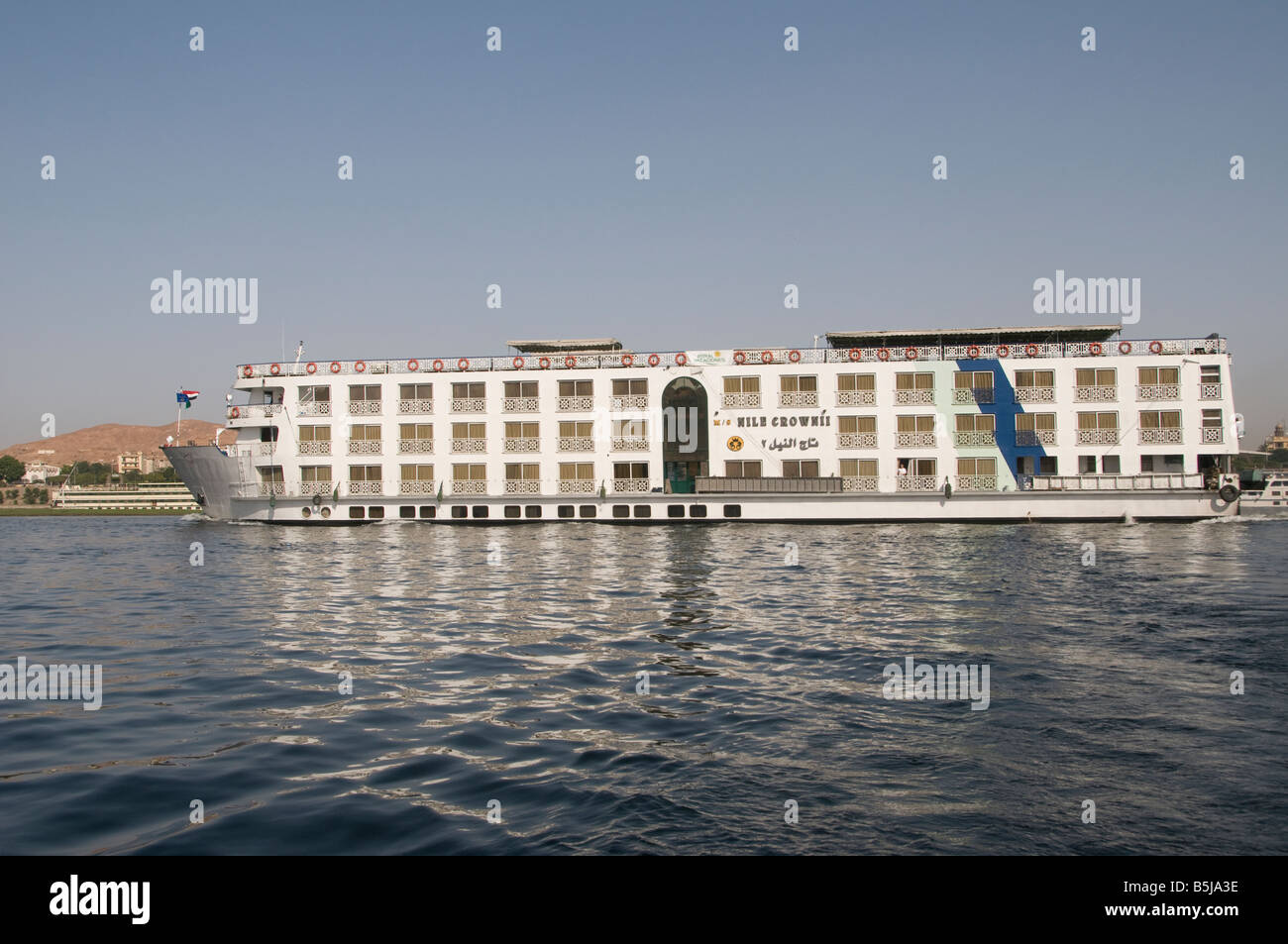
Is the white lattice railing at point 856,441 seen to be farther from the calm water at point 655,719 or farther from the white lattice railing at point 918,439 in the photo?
the calm water at point 655,719

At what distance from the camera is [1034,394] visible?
53000 mm

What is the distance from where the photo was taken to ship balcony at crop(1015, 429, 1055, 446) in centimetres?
5260

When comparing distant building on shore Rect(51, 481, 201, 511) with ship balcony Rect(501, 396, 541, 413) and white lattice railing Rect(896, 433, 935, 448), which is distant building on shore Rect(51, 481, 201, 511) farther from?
white lattice railing Rect(896, 433, 935, 448)

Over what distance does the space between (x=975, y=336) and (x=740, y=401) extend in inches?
669

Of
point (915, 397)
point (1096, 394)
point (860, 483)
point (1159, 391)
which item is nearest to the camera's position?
point (1159, 391)

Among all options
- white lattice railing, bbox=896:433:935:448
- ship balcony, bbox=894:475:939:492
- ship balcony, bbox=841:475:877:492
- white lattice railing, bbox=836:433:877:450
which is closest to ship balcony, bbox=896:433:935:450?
white lattice railing, bbox=896:433:935:448

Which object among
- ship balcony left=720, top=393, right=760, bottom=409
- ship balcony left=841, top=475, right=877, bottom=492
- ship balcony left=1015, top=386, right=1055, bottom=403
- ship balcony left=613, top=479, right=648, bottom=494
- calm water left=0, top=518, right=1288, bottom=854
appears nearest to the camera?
calm water left=0, top=518, right=1288, bottom=854

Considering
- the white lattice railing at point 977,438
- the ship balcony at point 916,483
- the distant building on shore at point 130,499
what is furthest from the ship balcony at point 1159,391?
the distant building on shore at point 130,499

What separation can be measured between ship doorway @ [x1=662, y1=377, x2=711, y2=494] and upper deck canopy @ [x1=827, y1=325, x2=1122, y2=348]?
10.8m

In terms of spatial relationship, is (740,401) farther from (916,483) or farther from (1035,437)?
(1035,437)

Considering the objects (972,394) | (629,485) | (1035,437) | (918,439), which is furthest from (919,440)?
(629,485)
